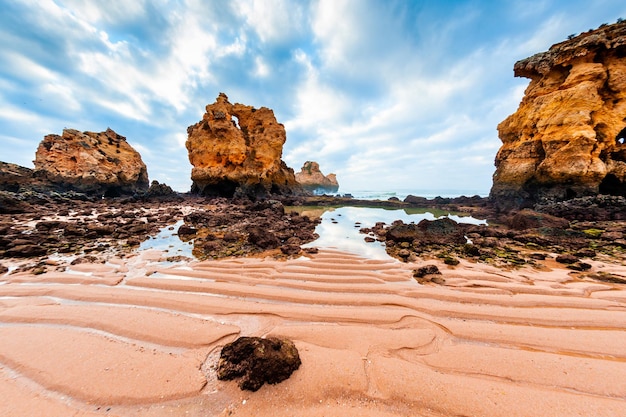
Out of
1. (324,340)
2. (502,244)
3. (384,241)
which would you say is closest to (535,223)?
(502,244)

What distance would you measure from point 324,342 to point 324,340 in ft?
0.14

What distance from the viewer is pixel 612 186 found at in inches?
774

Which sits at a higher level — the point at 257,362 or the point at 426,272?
the point at 257,362

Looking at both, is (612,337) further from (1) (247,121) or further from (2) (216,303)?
(1) (247,121)

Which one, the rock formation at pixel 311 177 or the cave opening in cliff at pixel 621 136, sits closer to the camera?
the cave opening in cliff at pixel 621 136

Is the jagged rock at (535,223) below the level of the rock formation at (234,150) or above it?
below

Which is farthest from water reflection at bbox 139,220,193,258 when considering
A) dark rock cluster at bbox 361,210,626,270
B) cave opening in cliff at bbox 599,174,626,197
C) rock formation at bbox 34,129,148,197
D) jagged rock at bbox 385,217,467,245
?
cave opening in cliff at bbox 599,174,626,197

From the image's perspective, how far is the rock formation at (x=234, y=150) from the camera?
1383 inches

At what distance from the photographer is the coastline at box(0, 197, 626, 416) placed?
7.18ft

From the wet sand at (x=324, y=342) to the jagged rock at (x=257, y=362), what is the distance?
0.09m

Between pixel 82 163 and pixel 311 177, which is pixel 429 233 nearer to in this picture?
pixel 82 163

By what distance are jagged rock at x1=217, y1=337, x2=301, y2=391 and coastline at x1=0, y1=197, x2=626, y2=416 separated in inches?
3.7

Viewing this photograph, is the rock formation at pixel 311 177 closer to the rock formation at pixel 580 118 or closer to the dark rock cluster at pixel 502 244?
the rock formation at pixel 580 118

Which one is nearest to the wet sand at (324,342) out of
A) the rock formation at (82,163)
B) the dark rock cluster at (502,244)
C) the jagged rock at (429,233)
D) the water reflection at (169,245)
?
the dark rock cluster at (502,244)
